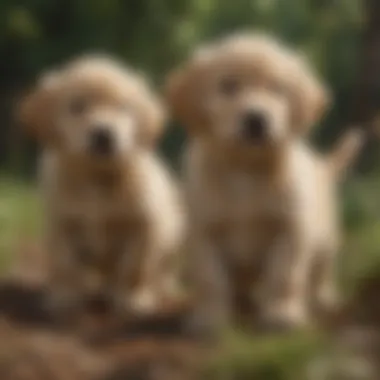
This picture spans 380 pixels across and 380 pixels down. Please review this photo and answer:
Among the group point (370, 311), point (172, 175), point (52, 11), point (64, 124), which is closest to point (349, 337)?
point (370, 311)

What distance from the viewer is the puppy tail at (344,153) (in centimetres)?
161

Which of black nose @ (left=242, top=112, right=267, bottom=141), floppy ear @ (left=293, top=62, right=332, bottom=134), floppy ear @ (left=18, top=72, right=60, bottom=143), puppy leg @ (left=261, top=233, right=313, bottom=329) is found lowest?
puppy leg @ (left=261, top=233, right=313, bottom=329)

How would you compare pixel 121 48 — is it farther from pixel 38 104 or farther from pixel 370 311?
pixel 370 311

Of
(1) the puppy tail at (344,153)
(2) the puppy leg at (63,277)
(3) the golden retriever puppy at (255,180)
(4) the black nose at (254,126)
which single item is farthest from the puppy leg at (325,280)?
(2) the puppy leg at (63,277)

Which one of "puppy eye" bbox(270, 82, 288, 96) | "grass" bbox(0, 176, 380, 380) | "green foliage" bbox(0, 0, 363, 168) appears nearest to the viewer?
"grass" bbox(0, 176, 380, 380)

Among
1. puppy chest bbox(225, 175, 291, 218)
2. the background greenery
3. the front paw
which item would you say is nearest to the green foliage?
the background greenery

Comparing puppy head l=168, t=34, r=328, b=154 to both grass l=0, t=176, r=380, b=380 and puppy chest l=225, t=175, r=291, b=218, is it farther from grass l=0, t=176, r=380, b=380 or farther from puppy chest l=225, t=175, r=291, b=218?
grass l=0, t=176, r=380, b=380

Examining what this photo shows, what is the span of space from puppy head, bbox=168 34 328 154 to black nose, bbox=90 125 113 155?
0.09m

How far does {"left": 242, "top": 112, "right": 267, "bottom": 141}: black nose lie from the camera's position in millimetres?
1425

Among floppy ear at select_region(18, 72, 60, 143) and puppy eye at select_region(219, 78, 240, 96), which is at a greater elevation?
floppy ear at select_region(18, 72, 60, 143)

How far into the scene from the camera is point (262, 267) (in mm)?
1550

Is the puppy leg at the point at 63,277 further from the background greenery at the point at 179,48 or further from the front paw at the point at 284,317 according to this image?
the front paw at the point at 284,317

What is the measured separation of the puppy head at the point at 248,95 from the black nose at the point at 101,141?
0.30 ft

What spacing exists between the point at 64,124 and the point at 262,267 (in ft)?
1.02
